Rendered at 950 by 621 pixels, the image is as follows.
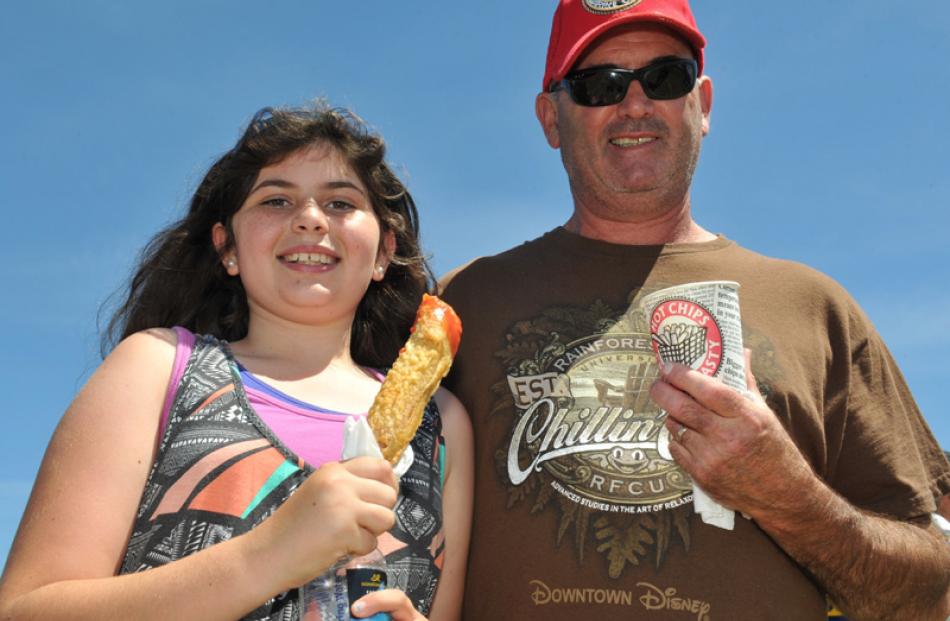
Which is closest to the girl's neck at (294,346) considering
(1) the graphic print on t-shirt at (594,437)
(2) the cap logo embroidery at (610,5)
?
(1) the graphic print on t-shirt at (594,437)

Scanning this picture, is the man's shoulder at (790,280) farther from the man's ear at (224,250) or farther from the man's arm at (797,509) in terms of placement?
the man's ear at (224,250)

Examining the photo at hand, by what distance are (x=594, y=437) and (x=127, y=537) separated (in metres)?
2.01

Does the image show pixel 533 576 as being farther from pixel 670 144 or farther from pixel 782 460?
pixel 670 144

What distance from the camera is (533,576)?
4055 millimetres

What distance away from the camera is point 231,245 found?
14.9ft

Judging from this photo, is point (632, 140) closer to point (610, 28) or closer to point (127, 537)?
point (610, 28)

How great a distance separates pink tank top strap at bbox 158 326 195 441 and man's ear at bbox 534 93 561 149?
8.70 feet

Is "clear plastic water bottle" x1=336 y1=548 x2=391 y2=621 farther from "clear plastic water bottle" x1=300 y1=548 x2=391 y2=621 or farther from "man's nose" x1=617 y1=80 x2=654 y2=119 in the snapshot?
"man's nose" x1=617 y1=80 x2=654 y2=119

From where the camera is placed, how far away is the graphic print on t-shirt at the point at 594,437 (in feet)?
13.4

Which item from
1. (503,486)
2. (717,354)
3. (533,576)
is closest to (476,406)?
(503,486)

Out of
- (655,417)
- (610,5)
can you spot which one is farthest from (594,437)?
(610,5)

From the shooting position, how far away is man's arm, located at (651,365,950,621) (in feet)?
12.1

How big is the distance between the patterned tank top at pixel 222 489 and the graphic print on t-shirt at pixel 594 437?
679mm

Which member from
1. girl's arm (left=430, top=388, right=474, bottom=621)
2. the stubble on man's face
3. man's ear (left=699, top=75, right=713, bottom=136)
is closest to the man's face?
the stubble on man's face
